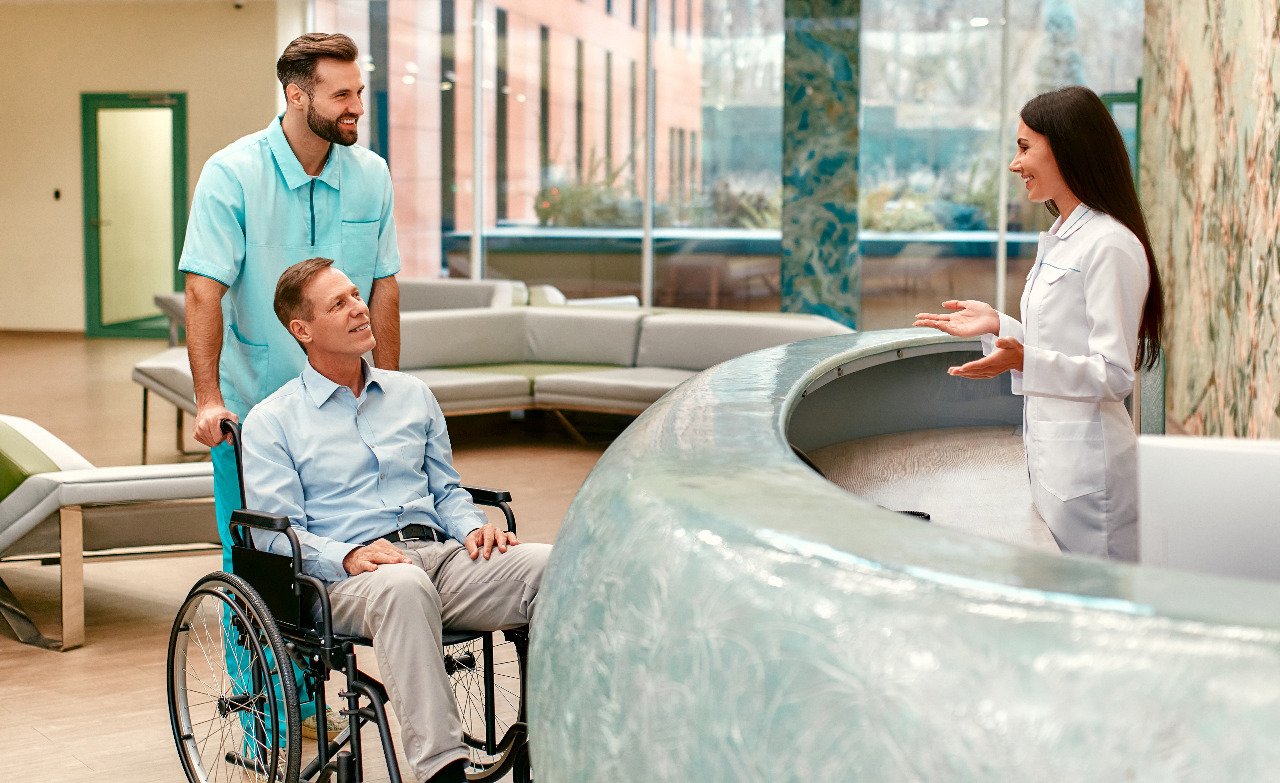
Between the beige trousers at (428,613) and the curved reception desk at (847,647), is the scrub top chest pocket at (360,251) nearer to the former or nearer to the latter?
the beige trousers at (428,613)

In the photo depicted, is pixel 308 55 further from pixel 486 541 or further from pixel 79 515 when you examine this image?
pixel 79 515

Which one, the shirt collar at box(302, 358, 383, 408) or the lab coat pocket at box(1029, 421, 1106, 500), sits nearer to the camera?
the lab coat pocket at box(1029, 421, 1106, 500)

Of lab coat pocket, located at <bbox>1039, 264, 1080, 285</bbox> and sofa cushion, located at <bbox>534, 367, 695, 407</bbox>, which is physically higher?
lab coat pocket, located at <bbox>1039, 264, 1080, 285</bbox>

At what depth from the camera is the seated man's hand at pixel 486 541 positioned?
2.66m

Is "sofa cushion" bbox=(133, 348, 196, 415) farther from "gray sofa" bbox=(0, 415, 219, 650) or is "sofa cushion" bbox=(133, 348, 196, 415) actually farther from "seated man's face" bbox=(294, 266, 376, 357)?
"seated man's face" bbox=(294, 266, 376, 357)

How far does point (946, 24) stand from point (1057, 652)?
9.93 meters

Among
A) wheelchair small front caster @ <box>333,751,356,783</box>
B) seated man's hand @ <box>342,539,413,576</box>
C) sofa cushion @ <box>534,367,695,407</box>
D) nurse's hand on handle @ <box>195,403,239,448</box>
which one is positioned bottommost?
wheelchair small front caster @ <box>333,751,356,783</box>

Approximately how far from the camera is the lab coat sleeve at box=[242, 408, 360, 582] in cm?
260

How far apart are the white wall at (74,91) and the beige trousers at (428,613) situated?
11730 millimetres

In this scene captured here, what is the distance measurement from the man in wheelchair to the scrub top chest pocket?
1.13 ft

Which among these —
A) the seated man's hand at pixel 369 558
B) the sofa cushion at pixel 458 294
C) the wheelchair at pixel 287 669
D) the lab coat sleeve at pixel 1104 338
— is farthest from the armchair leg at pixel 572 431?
the lab coat sleeve at pixel 1104 338

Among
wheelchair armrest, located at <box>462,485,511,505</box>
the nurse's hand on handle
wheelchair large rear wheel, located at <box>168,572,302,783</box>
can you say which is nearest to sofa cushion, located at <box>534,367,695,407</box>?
wheelchair large rear wheel, located at <box>168,572,302,783</box>

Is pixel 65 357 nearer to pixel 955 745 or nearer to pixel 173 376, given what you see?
pixel 173 376

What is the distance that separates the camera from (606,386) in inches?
304
